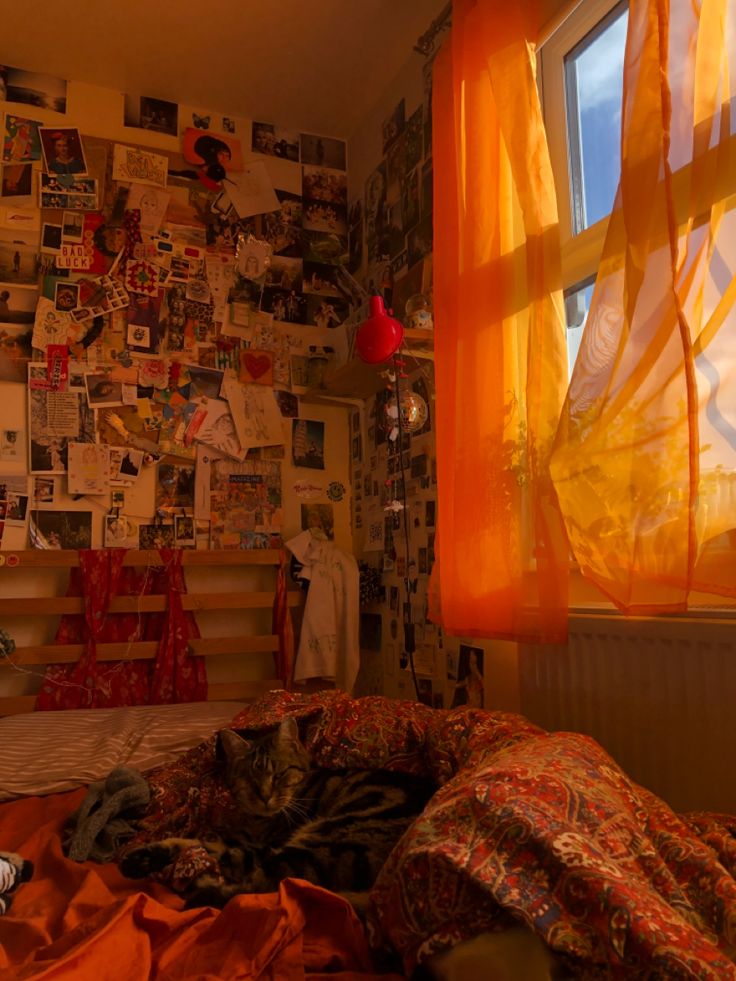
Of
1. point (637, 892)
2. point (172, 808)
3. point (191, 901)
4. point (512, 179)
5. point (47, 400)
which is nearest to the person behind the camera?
point (637, 892)

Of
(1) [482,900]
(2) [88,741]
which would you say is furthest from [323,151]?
(1) [482,900]

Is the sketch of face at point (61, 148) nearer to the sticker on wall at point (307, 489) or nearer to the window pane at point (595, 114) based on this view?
the sticker on wall at point (307, 489)

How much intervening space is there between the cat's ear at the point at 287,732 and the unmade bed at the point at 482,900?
12.7 inches

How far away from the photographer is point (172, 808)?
129cm

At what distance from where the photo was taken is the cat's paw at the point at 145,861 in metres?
1.07

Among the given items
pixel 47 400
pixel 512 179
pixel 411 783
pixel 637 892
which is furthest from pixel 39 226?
pixel 637 892

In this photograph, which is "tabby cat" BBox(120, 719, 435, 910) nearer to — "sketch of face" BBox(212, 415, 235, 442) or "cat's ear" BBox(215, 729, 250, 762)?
"cat's ear" BBox(215, 729, 250, 762)

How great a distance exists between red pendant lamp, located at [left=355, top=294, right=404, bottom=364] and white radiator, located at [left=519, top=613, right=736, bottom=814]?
0.84 metres

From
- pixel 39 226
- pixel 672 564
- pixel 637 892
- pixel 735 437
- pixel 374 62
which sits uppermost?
pixel 374 62

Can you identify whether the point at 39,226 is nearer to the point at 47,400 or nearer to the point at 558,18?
the point at 47,400

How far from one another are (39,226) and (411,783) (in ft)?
7.34

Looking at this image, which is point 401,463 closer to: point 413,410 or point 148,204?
point 413,410

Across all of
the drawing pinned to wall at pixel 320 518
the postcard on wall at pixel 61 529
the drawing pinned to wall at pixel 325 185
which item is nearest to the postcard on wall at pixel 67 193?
the drawing pinned to wall at pixel 325 185

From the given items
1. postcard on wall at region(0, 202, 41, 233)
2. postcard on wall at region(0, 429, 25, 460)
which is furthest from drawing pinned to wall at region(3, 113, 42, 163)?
postcard on wall at region(0, 429, 25, 460)
